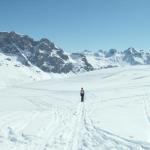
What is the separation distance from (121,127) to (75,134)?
2.99 metres

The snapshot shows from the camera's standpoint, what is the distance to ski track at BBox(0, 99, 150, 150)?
1398 cm

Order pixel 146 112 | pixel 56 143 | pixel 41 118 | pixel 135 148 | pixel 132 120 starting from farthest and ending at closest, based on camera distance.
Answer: pixel 146 112 < pixel 41 118 < pixel 132 120 < pixel 56 143 < pixel 135 148

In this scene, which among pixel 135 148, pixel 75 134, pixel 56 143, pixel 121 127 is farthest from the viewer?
pixel 121 127

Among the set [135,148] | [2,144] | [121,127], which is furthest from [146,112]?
[2,144]

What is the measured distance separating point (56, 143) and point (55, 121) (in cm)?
600

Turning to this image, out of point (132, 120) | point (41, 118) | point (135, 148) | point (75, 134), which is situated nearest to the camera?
point (135, 148)

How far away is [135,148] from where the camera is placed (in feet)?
44.5

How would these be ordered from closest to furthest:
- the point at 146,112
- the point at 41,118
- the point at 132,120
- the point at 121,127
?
the point at 121,127 → the point at 132,120 → the point at 41,118 → the point at 146,112

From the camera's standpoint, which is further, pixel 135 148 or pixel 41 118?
pixel 41 118

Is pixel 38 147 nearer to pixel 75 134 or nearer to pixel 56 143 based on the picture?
pixel 56 143

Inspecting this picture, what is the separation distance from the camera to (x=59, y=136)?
51.7 ft

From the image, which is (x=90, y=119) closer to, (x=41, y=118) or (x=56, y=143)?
(x=41, y=118)

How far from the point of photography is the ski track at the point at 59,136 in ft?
45.9

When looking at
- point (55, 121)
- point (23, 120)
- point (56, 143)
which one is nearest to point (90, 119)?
point (55, 121)
